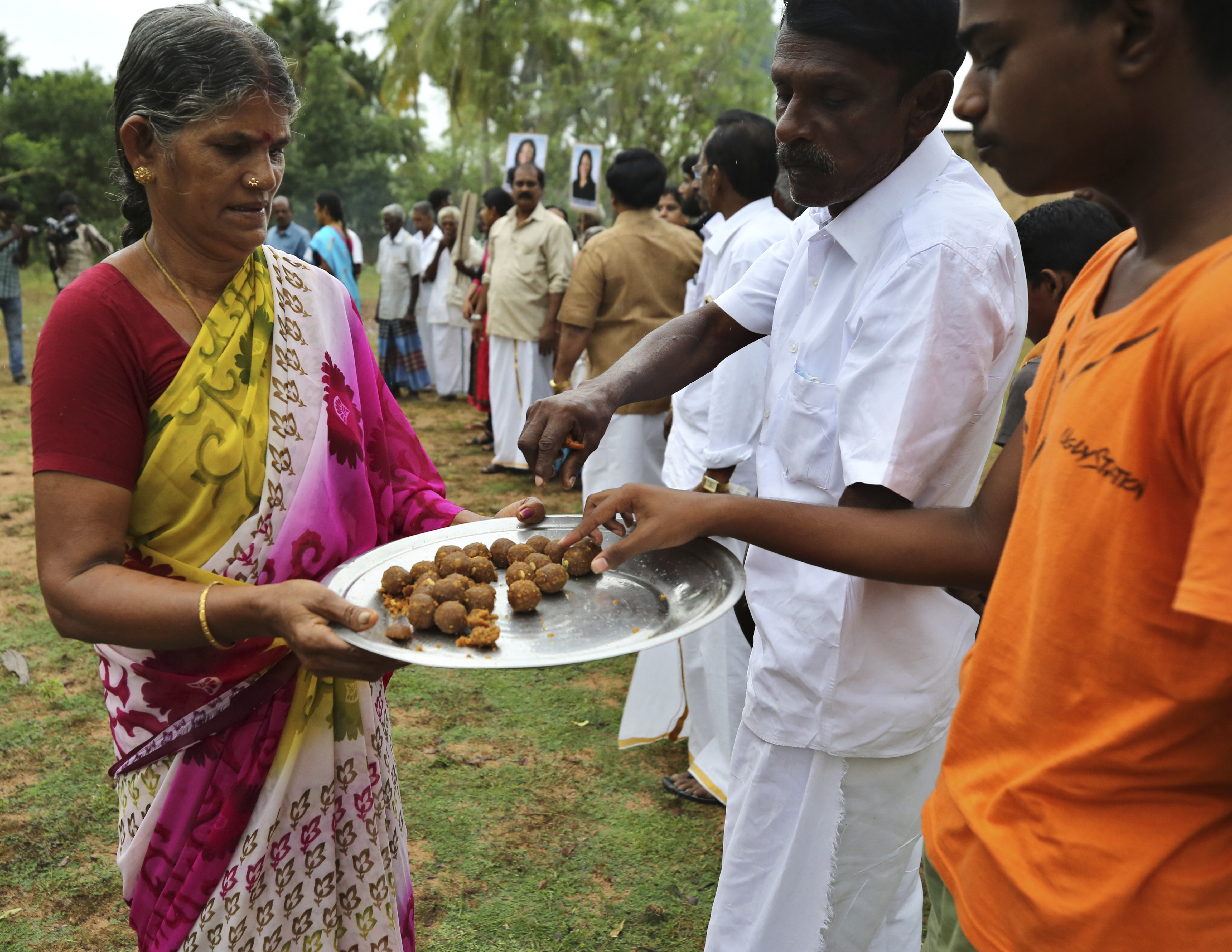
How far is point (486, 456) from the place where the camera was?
968 cm

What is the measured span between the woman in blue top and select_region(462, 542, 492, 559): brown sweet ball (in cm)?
831

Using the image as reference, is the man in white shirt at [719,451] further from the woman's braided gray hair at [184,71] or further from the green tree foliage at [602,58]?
the green tree foliage at [602,58]

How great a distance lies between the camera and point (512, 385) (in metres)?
8.86

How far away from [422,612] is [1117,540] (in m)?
1.30

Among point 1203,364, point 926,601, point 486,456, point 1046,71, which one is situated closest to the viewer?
point 1203,364

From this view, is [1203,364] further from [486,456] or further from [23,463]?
[23,463]

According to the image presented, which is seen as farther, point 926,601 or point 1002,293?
point 926,601

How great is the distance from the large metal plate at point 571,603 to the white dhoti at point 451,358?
9866mm

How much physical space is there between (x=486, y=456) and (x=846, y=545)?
8.17 meters

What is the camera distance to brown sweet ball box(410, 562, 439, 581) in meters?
2.06

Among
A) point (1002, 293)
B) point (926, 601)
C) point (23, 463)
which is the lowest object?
point (23, 463)

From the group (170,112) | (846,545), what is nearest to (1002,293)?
(846,545)

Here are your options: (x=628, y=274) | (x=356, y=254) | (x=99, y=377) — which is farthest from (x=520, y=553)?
(x=356, y=254)

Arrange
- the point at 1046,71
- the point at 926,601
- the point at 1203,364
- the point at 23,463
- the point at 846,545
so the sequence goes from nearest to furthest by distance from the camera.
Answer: the point at 1203,364 → the point at 1046,71 → the point at 846,545 → the point at 926,601 → the point at 23,463
